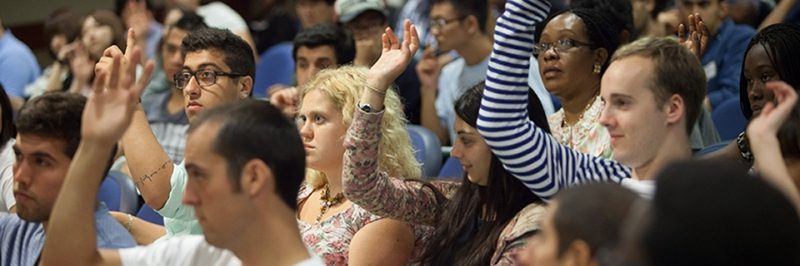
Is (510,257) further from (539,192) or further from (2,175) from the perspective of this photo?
(2,175)

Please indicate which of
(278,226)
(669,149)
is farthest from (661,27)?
(278,226)

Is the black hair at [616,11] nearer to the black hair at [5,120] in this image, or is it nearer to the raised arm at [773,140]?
the raised arm at [773,140]

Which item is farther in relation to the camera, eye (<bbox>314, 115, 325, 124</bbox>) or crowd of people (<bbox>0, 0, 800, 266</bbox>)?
eye (<bbox>314, 115, 325, 124</bbox>)

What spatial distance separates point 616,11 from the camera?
4320 millimetres

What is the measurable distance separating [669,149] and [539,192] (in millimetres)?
334

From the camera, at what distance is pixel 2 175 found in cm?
396

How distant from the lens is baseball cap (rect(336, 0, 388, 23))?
5.67 metres

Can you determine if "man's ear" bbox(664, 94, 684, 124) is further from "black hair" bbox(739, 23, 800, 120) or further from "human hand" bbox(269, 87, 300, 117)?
"human hand" bbox(269, 87, 300, 117)

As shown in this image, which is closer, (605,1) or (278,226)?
(278,226)

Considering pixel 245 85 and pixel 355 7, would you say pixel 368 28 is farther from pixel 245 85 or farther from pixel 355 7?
pixel 245 85

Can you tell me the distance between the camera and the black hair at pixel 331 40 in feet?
16.9

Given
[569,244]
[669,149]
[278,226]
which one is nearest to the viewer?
[569,244]

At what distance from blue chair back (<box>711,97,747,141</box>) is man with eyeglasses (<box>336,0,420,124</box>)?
4.75 ft

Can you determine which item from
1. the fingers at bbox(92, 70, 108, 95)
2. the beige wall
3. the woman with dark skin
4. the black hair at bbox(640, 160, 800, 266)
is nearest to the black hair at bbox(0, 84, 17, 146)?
the fingers at bbox(92, 70, 108, 95)
